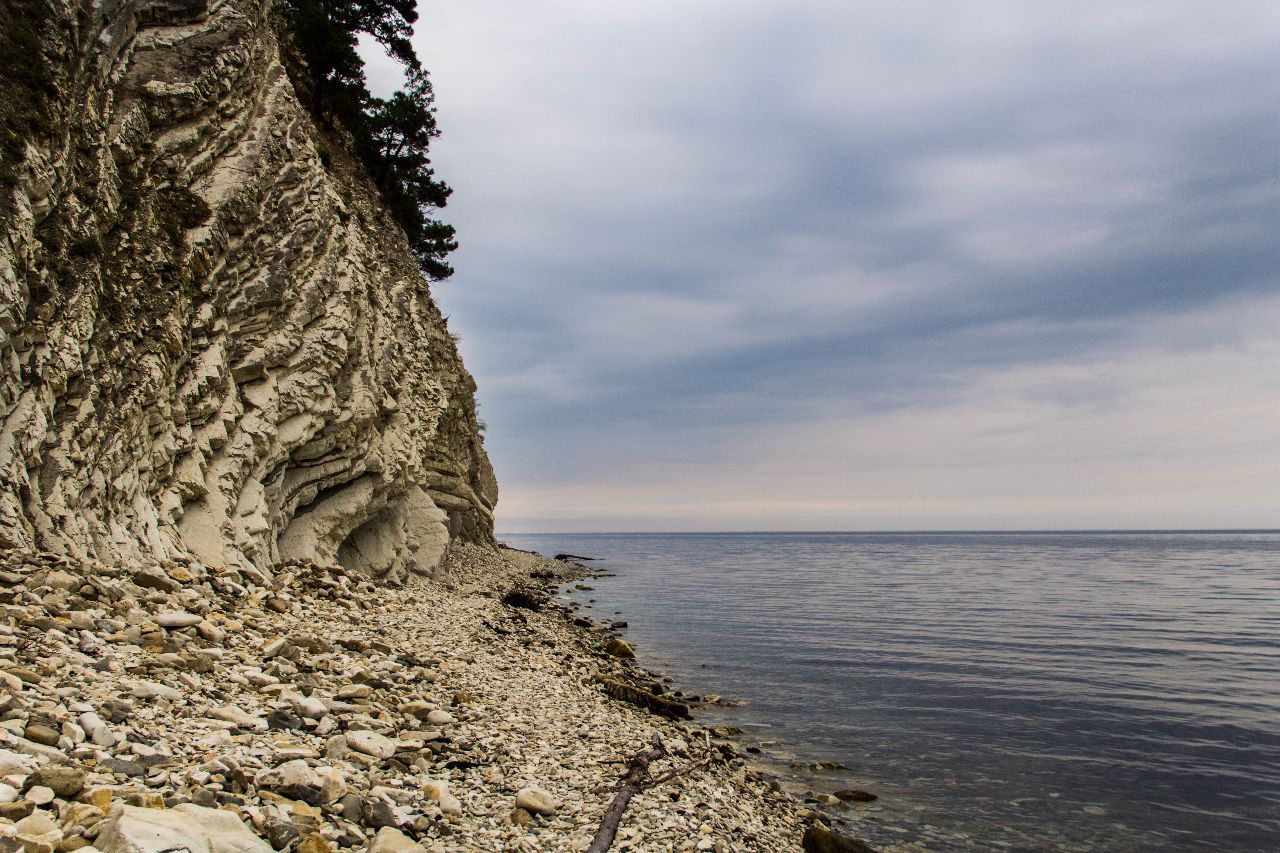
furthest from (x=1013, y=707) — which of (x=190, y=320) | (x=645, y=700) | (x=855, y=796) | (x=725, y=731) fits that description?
(x=190, y=320)

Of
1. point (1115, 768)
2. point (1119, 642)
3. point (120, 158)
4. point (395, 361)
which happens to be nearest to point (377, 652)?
point (120, 158)

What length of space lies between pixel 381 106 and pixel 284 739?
1346 inches

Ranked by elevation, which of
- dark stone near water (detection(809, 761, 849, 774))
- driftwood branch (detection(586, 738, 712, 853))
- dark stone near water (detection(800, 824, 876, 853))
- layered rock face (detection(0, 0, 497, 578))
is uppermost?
layered rock face (detection(0, 0, 497, 578))

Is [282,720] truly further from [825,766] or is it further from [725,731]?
[725,731]

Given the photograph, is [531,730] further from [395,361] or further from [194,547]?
[395,361]

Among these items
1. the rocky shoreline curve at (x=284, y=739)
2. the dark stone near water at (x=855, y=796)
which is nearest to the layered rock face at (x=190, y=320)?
the rocky shoreline curve at (x=284, y=739)

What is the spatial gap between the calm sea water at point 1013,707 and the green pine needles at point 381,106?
22612mm

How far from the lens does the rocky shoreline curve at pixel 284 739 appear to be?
4.90m

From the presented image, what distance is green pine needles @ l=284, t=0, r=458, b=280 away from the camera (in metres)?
28.9

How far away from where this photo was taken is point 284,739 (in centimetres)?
680

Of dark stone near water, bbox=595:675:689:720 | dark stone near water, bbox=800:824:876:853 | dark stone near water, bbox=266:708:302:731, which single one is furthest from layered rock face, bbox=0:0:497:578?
dark stone near water, bbox=800:824:876:853

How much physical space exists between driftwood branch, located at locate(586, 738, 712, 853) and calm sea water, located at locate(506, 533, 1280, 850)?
3017mm

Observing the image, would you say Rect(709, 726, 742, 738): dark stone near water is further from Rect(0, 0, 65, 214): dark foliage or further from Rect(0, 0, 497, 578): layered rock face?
Rect(0, 0, 65, 214): dark foliage

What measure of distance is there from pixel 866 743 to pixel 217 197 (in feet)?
60.5
